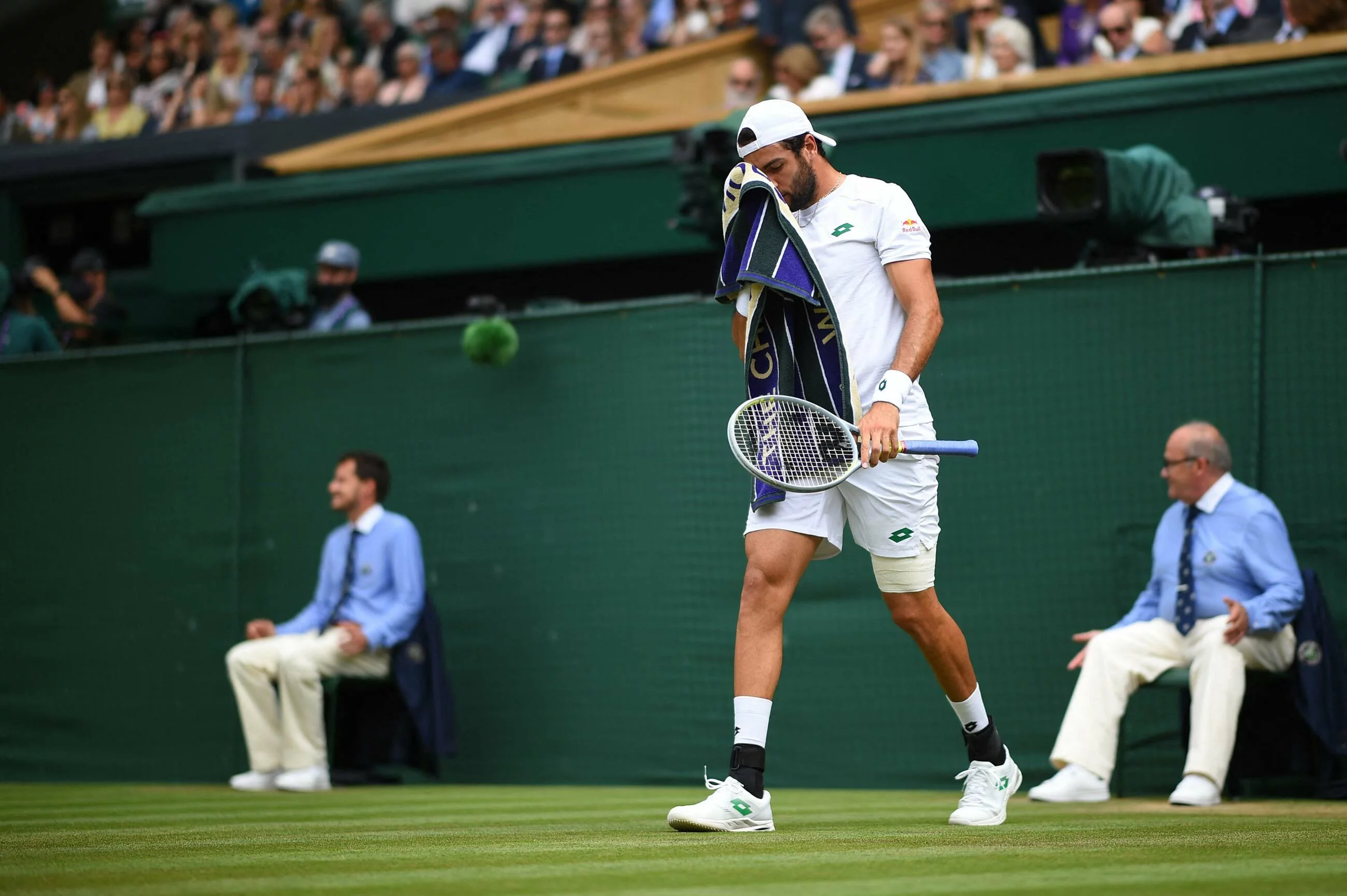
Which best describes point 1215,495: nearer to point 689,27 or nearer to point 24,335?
point 689,27

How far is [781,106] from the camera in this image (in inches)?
221

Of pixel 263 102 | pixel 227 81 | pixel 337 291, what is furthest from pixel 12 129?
pixel 337 291

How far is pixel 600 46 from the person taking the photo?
1441cm

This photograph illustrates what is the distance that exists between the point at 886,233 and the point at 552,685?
14.3ft

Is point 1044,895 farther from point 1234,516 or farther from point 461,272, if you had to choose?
point 461,272

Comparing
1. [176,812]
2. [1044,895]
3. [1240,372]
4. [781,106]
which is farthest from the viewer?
[1240,372]

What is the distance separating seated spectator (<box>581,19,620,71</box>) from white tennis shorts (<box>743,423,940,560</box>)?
9.18 meters

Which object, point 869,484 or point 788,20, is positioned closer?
point 869,484

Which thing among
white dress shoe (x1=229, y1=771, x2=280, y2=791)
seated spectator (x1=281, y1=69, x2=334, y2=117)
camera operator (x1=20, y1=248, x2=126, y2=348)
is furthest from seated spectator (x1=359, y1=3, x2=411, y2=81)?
white dress shoe (x1=229, y1=771, x2=280, y2=791)

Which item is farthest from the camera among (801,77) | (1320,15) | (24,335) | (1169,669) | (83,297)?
(83,297)

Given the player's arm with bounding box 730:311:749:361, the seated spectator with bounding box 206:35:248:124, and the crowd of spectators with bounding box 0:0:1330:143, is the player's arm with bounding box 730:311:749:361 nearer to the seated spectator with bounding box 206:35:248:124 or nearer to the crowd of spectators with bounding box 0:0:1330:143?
the crowd of spectators with bounding box 0:0:1330:143

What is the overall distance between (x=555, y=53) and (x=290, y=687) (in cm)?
706

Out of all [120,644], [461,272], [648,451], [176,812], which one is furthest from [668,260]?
[176,812]

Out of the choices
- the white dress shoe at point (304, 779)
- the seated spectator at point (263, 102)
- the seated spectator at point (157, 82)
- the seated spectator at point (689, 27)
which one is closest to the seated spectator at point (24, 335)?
the white dress shoe at point (304, 779)
